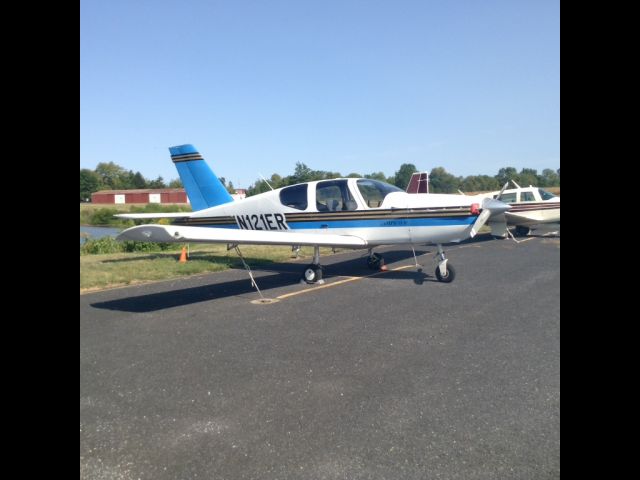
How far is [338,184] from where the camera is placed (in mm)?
9242

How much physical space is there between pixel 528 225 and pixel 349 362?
17424 mm

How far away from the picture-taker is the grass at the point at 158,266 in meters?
9.90

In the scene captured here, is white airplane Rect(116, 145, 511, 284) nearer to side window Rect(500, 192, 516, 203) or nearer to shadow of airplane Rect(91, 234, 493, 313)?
shadow of airplane Rect(91, 234, 493, 313)

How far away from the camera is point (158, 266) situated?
1178cm

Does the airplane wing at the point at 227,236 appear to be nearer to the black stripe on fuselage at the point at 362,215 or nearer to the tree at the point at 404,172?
the black stripe on fuselage at the point at 362,215

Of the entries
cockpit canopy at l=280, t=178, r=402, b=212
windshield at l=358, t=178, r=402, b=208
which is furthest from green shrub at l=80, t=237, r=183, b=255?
windshield at l=358, t=178, r=402, b=208

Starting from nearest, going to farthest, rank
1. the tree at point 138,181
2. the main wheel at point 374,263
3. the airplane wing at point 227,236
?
the airplane wing at point 227,236 → the main wheel at point 374,263 → the tree at point 138,181

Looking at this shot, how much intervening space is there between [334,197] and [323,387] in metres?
6.04

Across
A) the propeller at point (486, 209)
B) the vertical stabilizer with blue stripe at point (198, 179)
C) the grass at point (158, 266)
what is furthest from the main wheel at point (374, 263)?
the vertical stabilizer with blue stripe at point (198, 179)

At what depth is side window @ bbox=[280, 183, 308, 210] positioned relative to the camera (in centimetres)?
966

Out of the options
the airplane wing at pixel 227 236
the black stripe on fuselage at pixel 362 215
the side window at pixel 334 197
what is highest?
the side window at pixel 334 197

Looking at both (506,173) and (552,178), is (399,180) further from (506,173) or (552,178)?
(552,178)

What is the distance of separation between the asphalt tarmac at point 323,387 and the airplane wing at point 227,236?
43.9 inches
